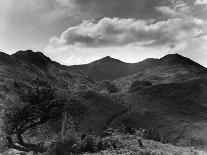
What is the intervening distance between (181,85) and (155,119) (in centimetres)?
2990

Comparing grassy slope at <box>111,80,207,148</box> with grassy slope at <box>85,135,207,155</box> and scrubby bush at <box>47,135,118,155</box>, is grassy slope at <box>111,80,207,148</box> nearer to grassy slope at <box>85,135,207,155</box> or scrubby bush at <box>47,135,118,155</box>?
grassy slope at <box>85,135,207,155</box>

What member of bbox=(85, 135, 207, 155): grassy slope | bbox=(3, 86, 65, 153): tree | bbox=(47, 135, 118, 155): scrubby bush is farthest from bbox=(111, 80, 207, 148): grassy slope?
bbox=(47, 135, 118, 155): scrubby bush

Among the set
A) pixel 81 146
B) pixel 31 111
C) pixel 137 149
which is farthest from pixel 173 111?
pixel 81 146

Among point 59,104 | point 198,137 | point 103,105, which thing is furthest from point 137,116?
point 59,104

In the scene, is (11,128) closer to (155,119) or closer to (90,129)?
(90,129)

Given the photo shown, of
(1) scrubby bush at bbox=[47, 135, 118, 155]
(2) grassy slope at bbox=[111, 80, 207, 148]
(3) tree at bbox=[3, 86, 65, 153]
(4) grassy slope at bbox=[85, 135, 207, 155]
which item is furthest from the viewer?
(2) grassy slope at bbox=[111, 80, 207, 148]

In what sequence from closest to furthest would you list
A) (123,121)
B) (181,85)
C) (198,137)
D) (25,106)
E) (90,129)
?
(25,106) → (198,137) → (90,129) → (123,121) → (181,85)

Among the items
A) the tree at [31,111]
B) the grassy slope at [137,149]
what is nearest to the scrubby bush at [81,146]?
the grassy slope at [137,149]

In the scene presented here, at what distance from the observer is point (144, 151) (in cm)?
3086

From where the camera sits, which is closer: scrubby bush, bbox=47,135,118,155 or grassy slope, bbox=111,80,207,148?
scrubby bush, bbox=47,135,118,155

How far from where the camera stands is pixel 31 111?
43.0 meters

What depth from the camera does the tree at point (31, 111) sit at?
42.7m

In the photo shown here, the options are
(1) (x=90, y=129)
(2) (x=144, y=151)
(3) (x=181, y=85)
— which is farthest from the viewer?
(3) (x=181, y=85)

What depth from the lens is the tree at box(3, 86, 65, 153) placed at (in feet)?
140
